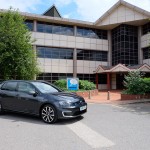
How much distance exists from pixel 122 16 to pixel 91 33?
4846 mm

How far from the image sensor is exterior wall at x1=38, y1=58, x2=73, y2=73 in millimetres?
29516

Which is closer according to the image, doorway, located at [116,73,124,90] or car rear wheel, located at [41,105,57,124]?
car rear wheel, located at [41,105,57,124]

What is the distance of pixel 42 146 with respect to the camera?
5648 millimetres

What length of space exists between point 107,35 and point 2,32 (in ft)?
56.3

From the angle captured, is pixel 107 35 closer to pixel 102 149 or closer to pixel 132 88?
pixel 132 88

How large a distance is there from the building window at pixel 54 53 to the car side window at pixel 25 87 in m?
19.8

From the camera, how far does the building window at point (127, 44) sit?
30750 mm

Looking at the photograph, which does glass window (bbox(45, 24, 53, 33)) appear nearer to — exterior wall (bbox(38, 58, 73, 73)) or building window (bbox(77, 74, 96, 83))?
exterior wall (bbox(38, 58, 73, 73))

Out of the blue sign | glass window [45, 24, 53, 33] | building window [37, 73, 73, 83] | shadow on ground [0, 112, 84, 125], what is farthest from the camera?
glass window [45, 24, 53, 33]

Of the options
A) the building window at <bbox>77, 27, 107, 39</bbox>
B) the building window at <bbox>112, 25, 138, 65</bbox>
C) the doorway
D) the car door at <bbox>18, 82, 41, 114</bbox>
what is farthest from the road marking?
the building window at <bbox>77, 27, 107, 39</bbox>

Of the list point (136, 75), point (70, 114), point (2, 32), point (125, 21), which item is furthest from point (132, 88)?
point (125, 21)

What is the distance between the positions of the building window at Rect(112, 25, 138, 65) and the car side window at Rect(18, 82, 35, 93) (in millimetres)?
22824

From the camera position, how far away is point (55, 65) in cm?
3027

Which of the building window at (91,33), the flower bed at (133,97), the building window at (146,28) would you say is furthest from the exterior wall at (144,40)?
the flower bed at (133,97)
